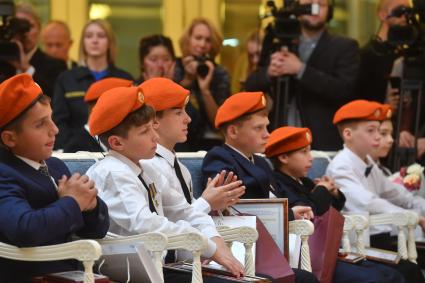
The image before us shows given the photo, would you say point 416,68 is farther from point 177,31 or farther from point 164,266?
point 164,266

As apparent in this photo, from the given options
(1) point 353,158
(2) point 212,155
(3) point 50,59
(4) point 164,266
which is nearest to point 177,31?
(3) point 50,59

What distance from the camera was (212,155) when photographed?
5727mm

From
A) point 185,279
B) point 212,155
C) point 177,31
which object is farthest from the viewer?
point 177,31

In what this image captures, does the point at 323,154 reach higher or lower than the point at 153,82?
lower

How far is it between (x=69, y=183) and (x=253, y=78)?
3.50m

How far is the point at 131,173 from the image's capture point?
4.70 m

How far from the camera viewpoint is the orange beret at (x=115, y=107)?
4.69 m

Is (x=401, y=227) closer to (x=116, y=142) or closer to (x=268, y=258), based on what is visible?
(x=268, y=258)

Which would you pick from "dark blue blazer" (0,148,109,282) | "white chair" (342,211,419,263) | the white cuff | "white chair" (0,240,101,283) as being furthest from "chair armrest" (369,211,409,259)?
"white chair" (0,240,101,283)

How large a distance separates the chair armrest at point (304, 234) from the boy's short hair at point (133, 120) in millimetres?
1088

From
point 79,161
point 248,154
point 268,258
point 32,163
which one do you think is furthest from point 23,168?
point 248,154

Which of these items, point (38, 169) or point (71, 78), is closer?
point (38, 169)

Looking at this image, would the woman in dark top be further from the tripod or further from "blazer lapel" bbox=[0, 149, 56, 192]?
"blazer lapel" bbox=[0, 149, 56, 192]

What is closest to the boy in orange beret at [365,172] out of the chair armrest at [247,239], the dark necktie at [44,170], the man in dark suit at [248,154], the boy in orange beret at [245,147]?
the man in dark suit at [248,154]
